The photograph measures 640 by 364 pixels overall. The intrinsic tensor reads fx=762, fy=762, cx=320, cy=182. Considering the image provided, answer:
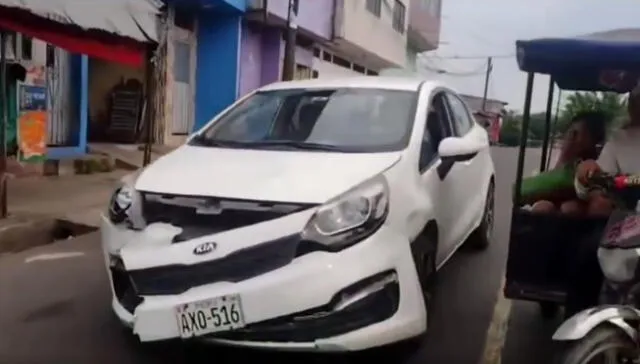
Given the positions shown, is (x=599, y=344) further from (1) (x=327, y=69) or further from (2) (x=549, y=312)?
(1) (x=327, y=69)

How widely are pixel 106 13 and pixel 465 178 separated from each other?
401 cm

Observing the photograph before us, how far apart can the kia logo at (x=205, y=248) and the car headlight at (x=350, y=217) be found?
431mm

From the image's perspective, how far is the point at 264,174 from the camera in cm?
405

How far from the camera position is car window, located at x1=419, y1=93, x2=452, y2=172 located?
4.75 m

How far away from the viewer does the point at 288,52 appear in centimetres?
1570

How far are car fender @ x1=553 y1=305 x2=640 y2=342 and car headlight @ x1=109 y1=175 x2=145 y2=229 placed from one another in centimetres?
214

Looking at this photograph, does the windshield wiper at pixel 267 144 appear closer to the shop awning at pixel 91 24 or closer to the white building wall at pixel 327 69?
the shop awning at pixel 91 24

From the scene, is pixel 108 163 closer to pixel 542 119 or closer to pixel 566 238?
pixel 542 119

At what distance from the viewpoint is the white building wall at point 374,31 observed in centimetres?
2658

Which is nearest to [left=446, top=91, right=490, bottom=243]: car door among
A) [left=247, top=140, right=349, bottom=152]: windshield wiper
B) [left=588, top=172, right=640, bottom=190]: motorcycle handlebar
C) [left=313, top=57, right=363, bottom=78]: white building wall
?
[left=247, top=140, right=349, bottom=152]: windshield wiper

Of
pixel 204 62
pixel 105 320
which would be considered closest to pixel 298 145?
pixel 105 320

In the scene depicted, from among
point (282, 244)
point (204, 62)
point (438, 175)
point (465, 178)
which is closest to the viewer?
point (282, 244)

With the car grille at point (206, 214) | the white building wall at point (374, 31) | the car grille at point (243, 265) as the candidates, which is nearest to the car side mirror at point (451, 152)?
the car grille at point (206, 214)

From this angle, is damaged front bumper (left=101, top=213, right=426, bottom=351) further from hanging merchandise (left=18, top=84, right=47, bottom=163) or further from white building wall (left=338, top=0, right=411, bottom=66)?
white building wall (left=338, top=0, right=411, bottom=66)
